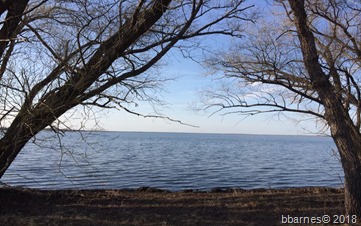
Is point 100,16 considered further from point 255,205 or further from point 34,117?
point 255,205

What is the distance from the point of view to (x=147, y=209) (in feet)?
29.4

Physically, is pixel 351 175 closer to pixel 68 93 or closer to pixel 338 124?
pixel 338 124

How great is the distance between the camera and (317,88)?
736 cm

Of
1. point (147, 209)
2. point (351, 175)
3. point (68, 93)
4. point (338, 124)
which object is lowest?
point (147, 209)

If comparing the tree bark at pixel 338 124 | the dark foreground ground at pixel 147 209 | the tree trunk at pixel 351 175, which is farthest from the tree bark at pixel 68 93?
the tree trunk at pixel 351 175

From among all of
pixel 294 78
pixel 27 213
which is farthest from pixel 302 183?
pixel 27 213

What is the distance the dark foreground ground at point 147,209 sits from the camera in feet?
24.0

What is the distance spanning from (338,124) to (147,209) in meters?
4.68

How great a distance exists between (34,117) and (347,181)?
5862mm

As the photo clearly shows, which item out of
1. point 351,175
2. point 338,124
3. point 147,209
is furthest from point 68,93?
point 351,175

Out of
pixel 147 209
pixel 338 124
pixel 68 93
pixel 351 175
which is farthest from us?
pixel 147 209

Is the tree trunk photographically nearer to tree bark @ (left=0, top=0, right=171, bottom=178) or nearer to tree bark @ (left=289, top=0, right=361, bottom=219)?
tree bark @ (left=289, top=0, right=361, bottom=219)

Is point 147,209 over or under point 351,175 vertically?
under

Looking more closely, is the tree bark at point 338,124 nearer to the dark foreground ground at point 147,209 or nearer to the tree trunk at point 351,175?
the tree trunk at point 351,175
